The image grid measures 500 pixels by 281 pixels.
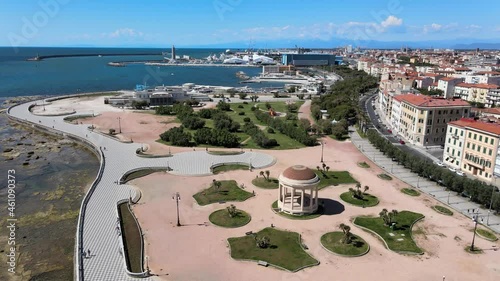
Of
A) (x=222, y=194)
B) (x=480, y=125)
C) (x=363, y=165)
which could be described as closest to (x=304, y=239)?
(x=222, y=194)

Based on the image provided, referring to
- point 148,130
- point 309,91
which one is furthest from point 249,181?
point 309,91

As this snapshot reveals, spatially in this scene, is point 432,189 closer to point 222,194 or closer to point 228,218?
point 222,194

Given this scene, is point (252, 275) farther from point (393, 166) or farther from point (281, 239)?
point (393, 166)

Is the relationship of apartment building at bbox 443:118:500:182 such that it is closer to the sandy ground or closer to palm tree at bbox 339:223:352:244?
the sandy ground

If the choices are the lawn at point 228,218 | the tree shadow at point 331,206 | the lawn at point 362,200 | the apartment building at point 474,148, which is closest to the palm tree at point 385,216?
the lawn at point 362,200

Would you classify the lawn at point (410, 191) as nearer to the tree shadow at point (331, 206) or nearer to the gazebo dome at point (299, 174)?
the tree shadow at point (331, 206)

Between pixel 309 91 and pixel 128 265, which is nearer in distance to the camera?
pixel 128 265

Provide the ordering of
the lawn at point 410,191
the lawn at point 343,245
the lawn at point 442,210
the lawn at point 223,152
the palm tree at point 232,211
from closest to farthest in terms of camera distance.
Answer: the lawn at point 343,245 < the palm tree at point 232,211 < the lawn at point 442,210 < the lawn at point 410,191 < the lawn at point 223,152
